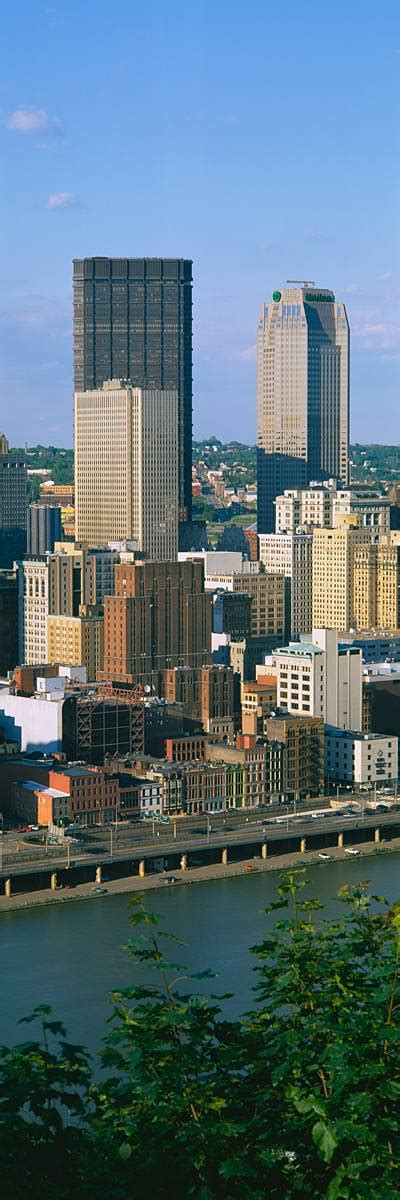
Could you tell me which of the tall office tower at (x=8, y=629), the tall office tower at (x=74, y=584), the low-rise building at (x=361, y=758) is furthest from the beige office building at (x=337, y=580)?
the low-rise building at (x=361, y=758)

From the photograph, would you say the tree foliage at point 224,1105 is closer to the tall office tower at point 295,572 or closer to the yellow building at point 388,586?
the yellow building at point 388,586

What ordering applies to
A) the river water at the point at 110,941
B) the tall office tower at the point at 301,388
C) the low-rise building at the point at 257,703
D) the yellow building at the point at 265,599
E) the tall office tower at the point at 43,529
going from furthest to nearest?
the tall office tower at the point at 301,388 < the tall office tower at the point at 43,529 < the yellow building at the point at 265,599 < the low-rise building at the point at 257,703 < the river water at the point at 110,941

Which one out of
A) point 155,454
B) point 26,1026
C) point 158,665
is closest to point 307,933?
point 26,1026

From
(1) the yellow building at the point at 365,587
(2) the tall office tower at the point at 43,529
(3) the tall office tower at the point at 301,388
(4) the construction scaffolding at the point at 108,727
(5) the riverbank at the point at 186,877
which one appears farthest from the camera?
(3) the tall office tower at the point at 301,388

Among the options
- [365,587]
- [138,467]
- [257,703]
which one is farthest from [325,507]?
[257,703]

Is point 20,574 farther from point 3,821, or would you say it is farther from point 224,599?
point 3,821

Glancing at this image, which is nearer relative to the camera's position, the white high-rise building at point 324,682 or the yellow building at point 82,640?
the white high-rise building at point 324,682
